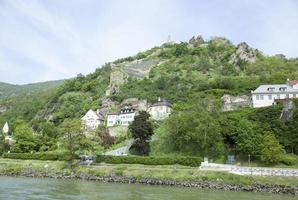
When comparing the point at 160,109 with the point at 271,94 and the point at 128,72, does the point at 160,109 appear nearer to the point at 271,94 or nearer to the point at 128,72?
the point at 271,94

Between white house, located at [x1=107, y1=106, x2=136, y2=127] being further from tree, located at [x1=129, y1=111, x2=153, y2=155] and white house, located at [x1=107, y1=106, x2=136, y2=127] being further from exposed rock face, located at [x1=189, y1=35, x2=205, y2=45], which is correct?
exposed rock face, located at [x1=189, y1=35, x2=205, y2=45]

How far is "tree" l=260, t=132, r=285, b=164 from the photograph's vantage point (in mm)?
62281

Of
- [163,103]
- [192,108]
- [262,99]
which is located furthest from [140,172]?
[163,103]

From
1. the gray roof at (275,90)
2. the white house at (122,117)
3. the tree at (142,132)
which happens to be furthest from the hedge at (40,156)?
the gray roof at (275,90)

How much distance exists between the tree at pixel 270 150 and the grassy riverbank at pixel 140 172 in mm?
9177

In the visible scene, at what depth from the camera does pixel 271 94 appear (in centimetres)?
9106

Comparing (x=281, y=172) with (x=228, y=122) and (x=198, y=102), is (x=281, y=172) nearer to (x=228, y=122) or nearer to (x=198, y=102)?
(x=228, y=122)

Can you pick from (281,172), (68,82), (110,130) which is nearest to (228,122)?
(281,172)

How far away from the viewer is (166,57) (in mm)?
162000

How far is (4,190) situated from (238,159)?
39293 mm

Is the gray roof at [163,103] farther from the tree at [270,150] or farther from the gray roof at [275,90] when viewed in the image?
the tree at [270,150]

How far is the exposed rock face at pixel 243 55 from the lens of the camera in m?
137

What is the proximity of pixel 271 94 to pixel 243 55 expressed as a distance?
162ft

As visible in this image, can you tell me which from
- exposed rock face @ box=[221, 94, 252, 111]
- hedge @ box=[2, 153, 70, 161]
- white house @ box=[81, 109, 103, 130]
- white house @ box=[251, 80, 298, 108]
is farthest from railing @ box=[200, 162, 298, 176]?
white house @ box=[81, 109, 103, 130]
